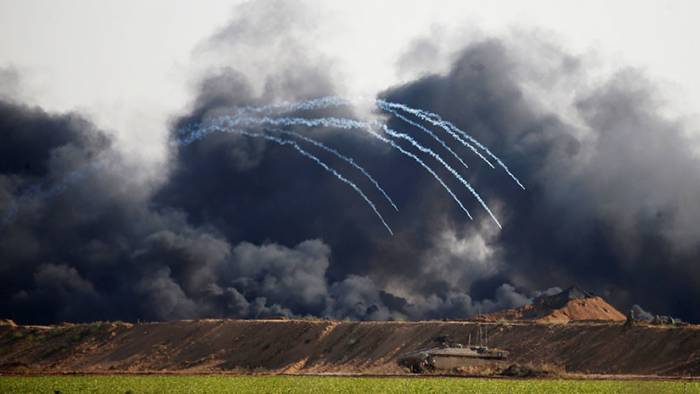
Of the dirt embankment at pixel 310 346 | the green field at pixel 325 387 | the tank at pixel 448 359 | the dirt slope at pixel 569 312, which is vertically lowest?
the green field at pixel 325 387

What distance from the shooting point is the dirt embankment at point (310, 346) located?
359 feet

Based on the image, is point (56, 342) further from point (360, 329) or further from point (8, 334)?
point (360, 329)

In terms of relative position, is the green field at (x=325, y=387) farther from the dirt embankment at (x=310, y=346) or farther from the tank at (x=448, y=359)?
the dirt embankment at (x=310, y=346)

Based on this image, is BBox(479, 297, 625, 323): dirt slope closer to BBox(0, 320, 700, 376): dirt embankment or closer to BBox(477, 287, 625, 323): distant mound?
BBox(477, 287, 625, 323): distant mound

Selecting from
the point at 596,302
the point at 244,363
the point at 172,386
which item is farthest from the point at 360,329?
the point at 172,386

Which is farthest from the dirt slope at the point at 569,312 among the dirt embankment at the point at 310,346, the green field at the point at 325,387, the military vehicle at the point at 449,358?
the green field at the point at 325,387

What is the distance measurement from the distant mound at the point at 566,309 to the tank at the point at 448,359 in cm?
4146

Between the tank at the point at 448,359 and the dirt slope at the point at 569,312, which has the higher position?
the dirt slope at the point at 569,312

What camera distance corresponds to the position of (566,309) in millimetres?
152750

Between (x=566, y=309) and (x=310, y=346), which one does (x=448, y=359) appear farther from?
(x=566, y=309)

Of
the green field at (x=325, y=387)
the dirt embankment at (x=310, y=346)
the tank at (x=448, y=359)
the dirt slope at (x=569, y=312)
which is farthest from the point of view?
the dirt slope at (x=569, y=312)

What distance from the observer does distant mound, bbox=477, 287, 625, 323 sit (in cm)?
15262

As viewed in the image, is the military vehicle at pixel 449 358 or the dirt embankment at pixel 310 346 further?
the dirt embankment at pixel 310 346

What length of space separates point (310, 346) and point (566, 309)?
147 ft
